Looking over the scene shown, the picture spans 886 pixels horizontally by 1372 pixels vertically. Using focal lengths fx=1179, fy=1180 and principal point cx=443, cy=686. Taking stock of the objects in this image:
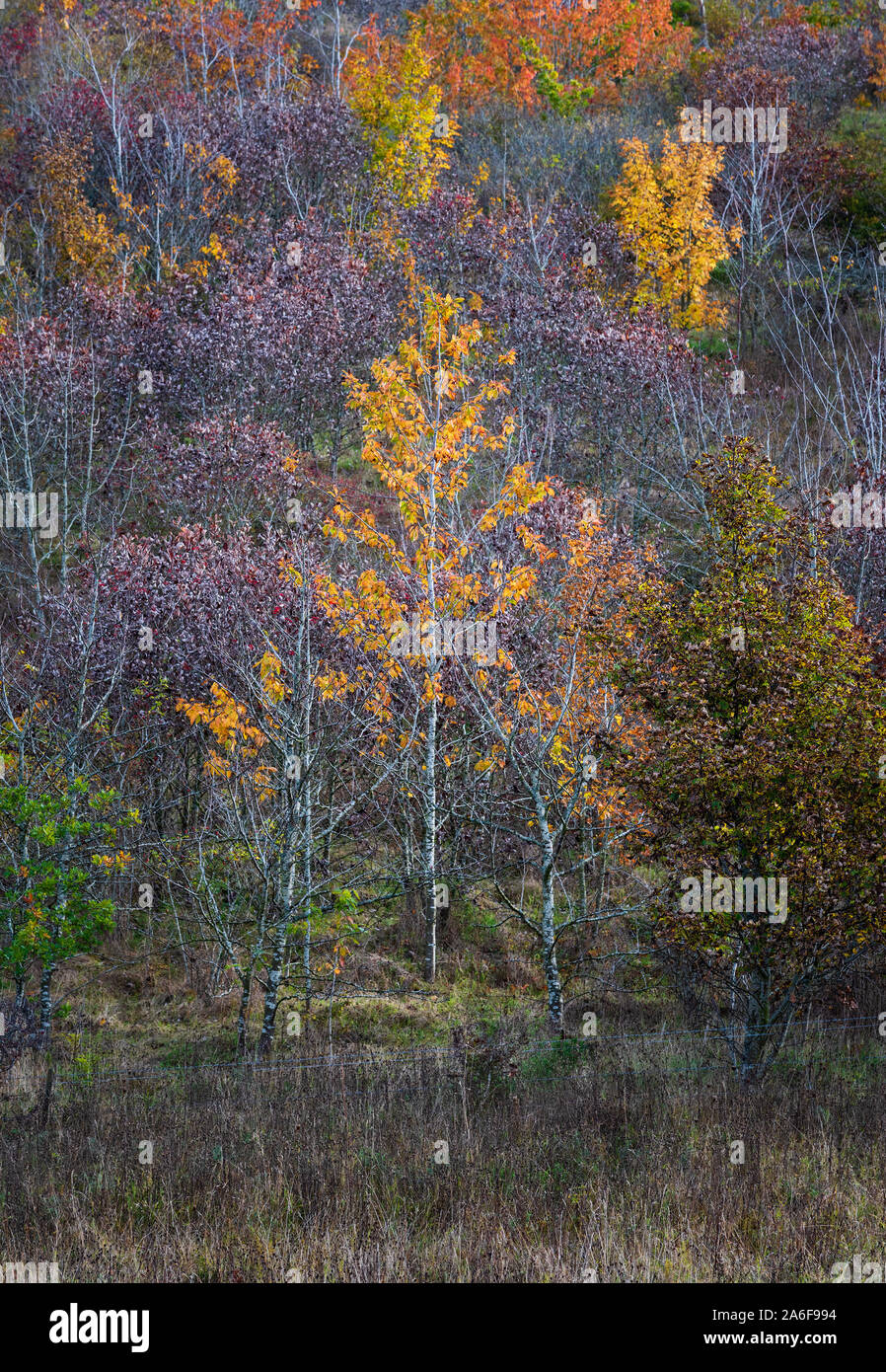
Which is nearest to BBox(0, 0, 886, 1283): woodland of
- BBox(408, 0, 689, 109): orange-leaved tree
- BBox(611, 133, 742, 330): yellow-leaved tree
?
BBox(611, 133, 742, 330): yellow-leaved tree

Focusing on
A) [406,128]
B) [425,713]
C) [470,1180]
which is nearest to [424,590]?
[425,713]

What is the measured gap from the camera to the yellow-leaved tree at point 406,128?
104 ft

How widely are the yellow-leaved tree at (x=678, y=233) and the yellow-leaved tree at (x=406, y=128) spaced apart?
5.87 metres

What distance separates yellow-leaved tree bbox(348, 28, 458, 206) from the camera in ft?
104

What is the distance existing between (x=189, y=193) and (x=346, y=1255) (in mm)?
27668

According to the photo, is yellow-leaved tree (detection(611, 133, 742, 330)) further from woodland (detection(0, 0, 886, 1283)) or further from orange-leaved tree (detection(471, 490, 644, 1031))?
orange-leaved tree (detection(471, 490, 644, 1031))

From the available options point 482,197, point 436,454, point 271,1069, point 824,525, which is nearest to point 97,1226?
point 271,1069

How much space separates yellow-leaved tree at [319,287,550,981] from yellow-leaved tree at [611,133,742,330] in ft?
45.8

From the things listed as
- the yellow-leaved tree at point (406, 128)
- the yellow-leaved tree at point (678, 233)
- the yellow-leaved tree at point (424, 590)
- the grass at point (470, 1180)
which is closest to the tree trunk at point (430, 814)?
the yellow-leaved tree at point (424, 590)

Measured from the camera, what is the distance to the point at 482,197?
1363 inches

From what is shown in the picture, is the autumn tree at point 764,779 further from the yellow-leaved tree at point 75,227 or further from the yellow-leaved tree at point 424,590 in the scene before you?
A: the yellow-leaved tree at point 75,227

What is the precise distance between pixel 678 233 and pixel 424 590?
1765 centimetres

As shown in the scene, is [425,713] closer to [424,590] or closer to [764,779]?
[424,590]

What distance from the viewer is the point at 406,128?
107 ft
